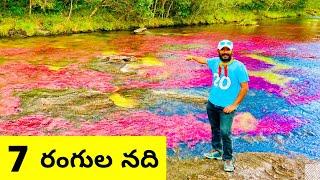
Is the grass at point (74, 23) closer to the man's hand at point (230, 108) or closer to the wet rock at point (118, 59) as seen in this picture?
the wet rock at point (118, 59)

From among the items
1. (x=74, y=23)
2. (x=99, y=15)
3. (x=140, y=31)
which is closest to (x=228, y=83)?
(x=140, y=31)

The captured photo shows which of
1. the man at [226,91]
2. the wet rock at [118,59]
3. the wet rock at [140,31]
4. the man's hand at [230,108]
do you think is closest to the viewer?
the man at [226,91]

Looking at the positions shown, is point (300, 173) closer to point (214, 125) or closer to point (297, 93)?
point (214, 125)

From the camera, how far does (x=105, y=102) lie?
19031 millimetres

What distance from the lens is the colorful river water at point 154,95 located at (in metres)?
15.2

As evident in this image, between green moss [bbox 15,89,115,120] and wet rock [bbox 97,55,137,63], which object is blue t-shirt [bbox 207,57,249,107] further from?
wet rock [bbox 97,55,137,63]

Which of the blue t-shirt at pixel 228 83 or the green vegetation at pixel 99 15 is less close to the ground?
the blue t-shirt at pixel 228 83

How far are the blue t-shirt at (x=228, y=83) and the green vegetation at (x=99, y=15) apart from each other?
34.5m

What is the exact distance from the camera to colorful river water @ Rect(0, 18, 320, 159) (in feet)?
49.9

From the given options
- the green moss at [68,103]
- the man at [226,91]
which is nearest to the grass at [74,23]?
the green moss at [68,103]

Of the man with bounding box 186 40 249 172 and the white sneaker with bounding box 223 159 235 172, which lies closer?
the man with bounding box 186 40 249 172

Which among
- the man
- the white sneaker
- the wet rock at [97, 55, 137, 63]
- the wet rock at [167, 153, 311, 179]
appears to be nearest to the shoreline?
the wet rock at [97, 55, 137, 63]

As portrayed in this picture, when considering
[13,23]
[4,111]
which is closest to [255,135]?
[4,111]

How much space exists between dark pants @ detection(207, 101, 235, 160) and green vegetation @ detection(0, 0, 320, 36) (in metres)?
34.1
